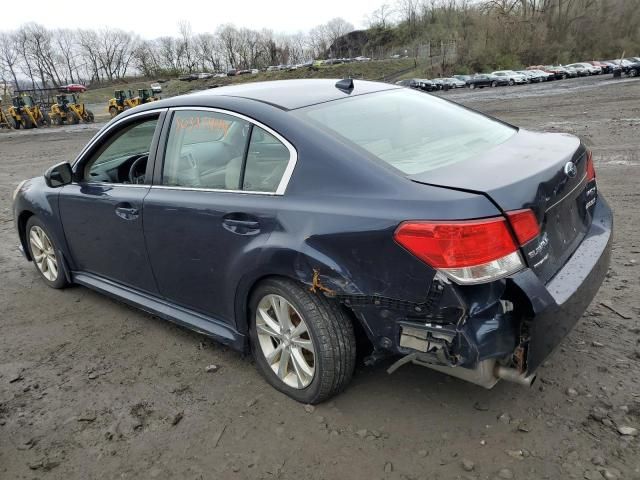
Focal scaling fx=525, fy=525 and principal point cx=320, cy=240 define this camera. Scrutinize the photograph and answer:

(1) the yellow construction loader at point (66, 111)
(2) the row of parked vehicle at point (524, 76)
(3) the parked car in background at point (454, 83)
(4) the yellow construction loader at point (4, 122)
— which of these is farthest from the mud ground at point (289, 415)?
(3) the parked car in background at point (454, 83)

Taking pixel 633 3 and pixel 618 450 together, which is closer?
pixel 618 450

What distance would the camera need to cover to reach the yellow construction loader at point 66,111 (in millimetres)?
30203

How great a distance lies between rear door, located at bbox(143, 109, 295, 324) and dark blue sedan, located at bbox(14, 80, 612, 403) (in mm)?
10

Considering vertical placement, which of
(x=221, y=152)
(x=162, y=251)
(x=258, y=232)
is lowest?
(x=162, y=251)

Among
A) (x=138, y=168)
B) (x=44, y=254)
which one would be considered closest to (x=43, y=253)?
(x=44, y=254)

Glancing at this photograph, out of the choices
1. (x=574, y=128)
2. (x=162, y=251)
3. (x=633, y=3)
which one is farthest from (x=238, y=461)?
(x=633, y=3)

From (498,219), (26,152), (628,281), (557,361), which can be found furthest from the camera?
(26,152)

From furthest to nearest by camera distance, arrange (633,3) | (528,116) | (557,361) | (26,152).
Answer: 1. (633,3)
2. (26,152)
3. (528,116)
4. (557,361)

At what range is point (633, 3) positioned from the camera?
72938 millimetres

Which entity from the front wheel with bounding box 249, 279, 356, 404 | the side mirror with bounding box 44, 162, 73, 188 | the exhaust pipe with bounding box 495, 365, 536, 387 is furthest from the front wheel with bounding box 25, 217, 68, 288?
the exhaust pipe with bounding box 495, 365, 536, 387

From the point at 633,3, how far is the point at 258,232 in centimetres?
8912

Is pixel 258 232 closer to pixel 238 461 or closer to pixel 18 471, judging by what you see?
pixel 238 461

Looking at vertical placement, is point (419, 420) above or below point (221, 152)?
below

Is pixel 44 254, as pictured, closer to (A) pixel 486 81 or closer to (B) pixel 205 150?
Answer: (B) pixel 205 150
